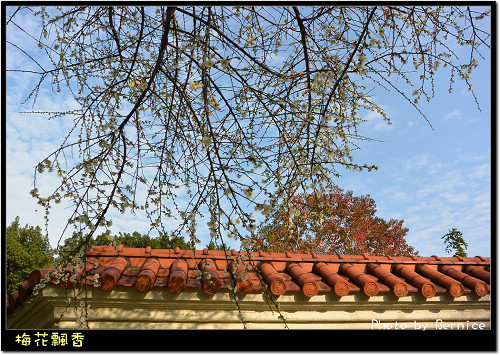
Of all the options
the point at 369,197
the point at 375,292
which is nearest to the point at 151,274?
the point at 375,292

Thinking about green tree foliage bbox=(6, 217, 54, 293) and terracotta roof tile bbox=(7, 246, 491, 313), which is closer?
terracotta roof tile bbox=(7, 246, 491, 313)

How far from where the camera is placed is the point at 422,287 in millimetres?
3291

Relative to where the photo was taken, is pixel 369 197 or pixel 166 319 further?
pixel 369 197

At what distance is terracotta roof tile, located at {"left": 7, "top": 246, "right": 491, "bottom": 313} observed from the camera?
2.93 meters

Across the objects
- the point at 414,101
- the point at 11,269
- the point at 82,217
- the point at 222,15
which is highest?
the point at 222,15

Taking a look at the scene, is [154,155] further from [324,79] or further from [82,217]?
[324,79]

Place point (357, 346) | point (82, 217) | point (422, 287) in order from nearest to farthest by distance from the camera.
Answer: point (82, 217) → point (357, 346) → point (422, 287)

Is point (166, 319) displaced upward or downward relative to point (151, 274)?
downward

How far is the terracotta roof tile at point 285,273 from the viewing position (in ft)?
9.62

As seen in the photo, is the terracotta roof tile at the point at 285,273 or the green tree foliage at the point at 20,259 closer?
the terracotta roof tile at the point at 285,273

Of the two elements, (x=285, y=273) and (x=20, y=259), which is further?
(x=20, y=259)

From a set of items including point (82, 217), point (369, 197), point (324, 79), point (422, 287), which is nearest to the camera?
point (82, 217)

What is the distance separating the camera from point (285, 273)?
3533 millimetres

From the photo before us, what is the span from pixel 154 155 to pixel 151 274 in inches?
38.6
